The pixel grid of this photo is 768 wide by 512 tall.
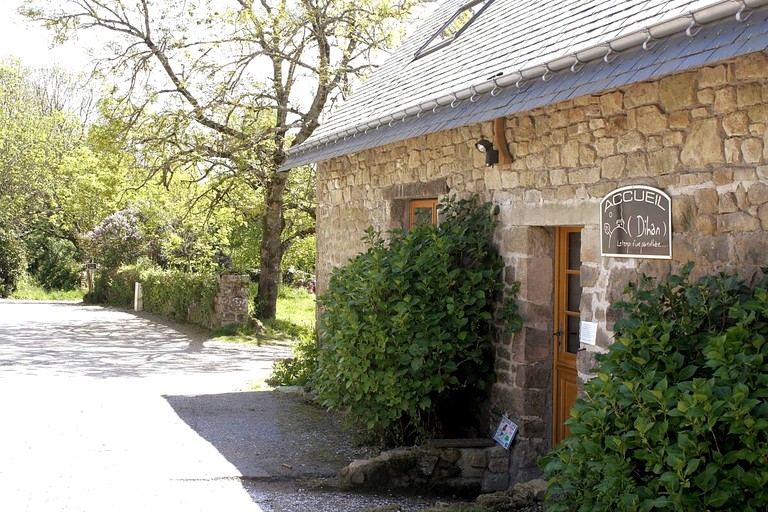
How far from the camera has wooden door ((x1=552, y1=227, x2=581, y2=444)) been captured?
20.5 feet

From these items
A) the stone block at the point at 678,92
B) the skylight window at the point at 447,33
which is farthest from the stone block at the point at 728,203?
the skylight window at the point at 447,33

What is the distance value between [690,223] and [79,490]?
14.9 feet

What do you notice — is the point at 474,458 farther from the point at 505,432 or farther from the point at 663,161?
the point at 663,161

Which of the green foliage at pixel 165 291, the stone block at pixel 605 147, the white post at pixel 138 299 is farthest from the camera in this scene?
the white post at pixel 138 299

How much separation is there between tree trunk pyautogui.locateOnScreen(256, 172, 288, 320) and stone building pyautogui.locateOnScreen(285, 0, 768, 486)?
32.4ft

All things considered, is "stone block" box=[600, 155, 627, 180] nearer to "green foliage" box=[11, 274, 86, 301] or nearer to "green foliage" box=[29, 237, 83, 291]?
"green foliage" box=[11, 274, 86, 301]

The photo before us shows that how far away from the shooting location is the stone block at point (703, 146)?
438cm

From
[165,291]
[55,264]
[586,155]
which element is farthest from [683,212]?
[55,264]

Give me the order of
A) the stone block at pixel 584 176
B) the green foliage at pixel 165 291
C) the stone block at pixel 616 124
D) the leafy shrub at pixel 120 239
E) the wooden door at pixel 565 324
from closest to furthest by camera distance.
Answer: the stone block at pixel 616 124 → the stone block at pixel 584 176 → the wooden door at pixel 565 324 → the green foliage at pixel 165 291 → the leafy shrub at pixel 120 239

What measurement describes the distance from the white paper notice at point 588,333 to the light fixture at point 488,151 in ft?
5.02

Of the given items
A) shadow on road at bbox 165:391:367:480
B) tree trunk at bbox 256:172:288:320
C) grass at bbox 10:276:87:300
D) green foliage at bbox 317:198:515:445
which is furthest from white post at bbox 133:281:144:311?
green foliage at bbox 317:198:515:445

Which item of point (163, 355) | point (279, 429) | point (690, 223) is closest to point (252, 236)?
point (163, 355)

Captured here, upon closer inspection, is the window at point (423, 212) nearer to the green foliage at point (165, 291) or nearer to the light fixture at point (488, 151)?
the light fixture at point (488, 151)

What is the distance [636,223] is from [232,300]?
539 inches
